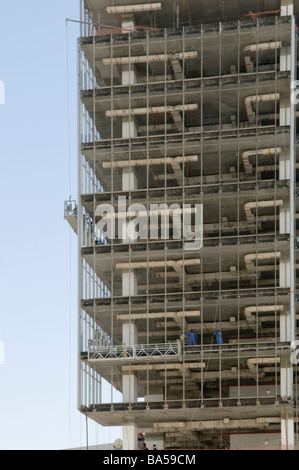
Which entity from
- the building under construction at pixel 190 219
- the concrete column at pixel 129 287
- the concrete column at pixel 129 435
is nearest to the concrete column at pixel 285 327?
the building under construction at pixel 190 219

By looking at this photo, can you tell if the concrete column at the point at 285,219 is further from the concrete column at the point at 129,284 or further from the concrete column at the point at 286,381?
the concrete column at the point at 129,284

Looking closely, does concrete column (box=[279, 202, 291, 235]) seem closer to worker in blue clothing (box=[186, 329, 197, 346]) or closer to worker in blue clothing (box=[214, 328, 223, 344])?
worker in blue clothing (box=[214, 328, 223, 344])

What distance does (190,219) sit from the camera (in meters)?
115

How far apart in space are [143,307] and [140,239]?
238 inches

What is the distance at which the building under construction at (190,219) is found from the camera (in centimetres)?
11294

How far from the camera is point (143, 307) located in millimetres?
113875

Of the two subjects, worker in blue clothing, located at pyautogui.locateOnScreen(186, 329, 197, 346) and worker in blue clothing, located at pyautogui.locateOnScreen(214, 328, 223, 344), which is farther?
worker in blue clothing, located at pyautogui.locateOnScreen(186, 329, 197, 346)

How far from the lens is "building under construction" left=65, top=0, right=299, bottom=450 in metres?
113

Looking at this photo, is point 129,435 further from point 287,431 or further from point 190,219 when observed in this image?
point 190,219

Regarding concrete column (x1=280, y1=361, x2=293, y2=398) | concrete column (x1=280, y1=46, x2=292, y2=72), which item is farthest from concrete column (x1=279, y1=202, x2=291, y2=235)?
concrete column (x1=280, y1=46, x2=292, y2=72)

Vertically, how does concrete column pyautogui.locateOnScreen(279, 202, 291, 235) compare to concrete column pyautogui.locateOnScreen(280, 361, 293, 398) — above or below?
above

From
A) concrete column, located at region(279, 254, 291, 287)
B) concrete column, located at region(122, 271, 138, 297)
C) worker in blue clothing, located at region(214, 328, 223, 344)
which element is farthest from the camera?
concrete column, located at region(122, 271, 138, 297)
